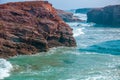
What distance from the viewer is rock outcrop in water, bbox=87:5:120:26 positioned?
11399 cm

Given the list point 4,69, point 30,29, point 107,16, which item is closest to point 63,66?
point 4,69

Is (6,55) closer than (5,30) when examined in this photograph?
Yes

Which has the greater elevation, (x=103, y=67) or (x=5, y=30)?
(x=5, y=30)

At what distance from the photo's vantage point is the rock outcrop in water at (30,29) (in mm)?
39062

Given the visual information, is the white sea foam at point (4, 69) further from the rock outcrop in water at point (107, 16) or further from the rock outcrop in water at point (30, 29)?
the rock outcrop in water at point (107, 16)

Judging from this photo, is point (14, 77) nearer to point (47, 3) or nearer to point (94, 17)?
point (47, 3)

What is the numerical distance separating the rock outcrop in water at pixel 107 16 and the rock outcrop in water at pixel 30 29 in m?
67.2

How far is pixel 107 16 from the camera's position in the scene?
393ft

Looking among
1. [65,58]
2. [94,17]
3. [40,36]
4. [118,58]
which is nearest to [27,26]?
[40,36]

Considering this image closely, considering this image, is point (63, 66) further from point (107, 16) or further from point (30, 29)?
point (107, 16)

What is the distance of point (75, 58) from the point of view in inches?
1492

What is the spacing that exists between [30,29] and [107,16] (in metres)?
81.0

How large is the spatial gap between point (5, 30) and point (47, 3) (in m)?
12.2

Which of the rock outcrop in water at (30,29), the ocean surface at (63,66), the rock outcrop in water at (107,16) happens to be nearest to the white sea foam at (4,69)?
the ocean surface at (63,66)
